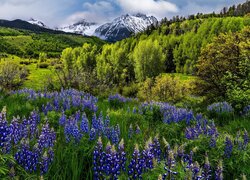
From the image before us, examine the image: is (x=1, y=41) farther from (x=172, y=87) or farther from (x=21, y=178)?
(x=21, y=178)

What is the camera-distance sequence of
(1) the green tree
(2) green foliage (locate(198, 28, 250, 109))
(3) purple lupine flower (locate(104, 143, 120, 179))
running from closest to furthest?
1. (3) purple lupine flower (locate(104, 143, 120, 179))
2. (2) green foliage (locate(198, 28, 250, 109))
3. (1) the green tree

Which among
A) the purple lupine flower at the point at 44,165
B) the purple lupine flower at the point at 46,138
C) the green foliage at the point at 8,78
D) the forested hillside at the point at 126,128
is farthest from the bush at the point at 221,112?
the green foliage at the point at 8,78

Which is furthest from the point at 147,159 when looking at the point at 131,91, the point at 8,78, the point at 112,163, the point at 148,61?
the point at 148,61

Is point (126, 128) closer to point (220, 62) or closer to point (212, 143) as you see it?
point (212, 143)

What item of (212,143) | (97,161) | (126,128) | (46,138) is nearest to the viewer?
(97,161)

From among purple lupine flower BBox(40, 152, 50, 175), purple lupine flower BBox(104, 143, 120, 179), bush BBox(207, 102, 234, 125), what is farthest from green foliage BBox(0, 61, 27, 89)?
purple lupine flower BBox(104, 143, 120, 179)

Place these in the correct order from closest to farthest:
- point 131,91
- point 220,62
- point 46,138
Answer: point 46,138 < point 220,62 < point 131,91

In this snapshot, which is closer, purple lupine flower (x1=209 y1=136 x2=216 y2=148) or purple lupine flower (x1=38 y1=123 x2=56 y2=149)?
purple lupine flower (x1=38 y1=123 x2=56 y2=149)

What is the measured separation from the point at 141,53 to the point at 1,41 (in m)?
141

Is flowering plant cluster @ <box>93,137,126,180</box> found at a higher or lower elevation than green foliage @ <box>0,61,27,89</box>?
higher

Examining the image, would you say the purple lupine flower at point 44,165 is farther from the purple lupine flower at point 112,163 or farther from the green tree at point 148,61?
the green tree at point 148,61

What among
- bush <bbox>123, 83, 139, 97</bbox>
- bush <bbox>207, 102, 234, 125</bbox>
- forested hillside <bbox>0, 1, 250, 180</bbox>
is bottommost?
bush <bbox>123, 83, 139, 97</bbox>

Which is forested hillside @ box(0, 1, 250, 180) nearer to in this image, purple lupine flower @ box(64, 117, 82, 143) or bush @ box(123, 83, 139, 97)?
purple lupine flower @ box(64, 117, 82, 143)

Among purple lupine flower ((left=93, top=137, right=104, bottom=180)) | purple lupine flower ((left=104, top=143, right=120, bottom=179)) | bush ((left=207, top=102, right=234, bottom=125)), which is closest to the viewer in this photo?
purple lupine flower ((left=104, top=143, right=120, bottom=179))
